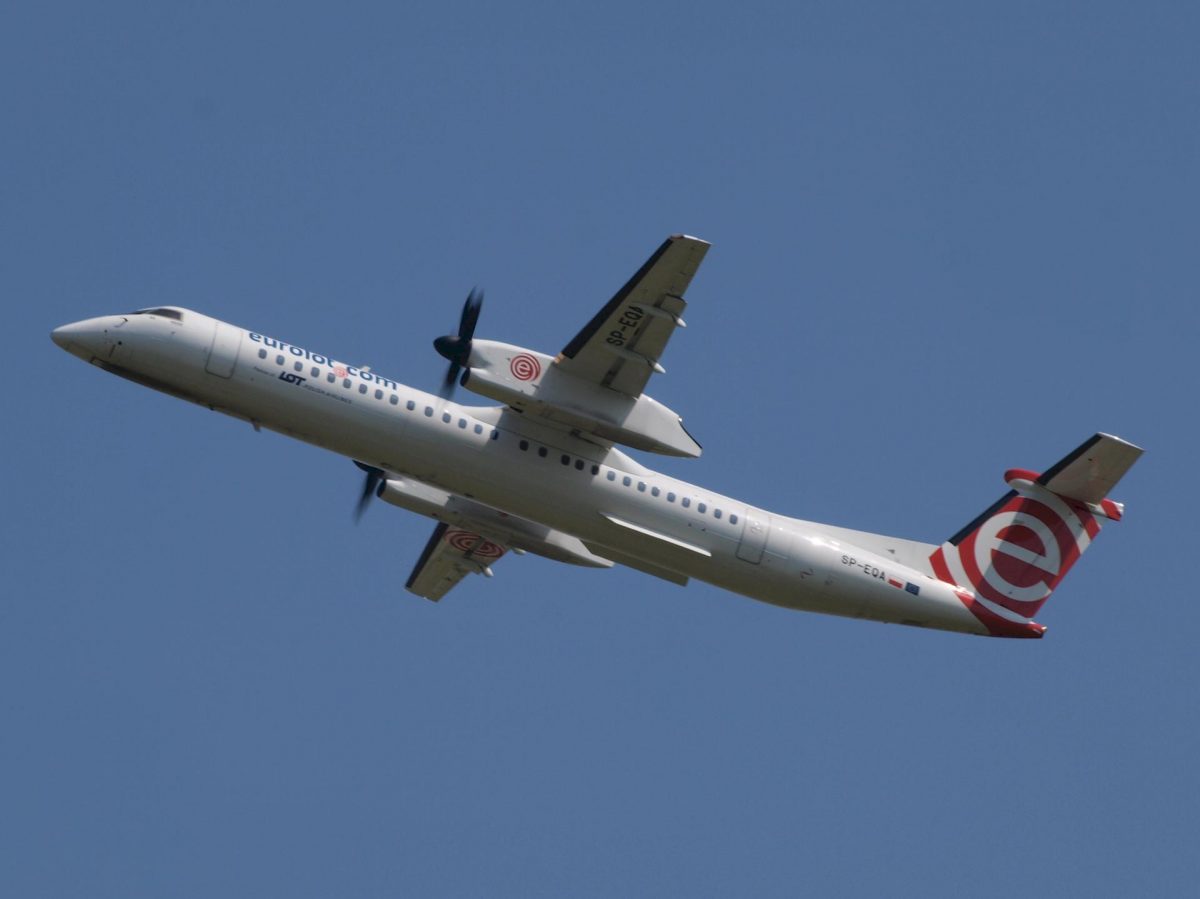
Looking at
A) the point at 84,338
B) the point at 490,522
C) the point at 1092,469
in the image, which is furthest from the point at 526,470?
the point at 1092,469

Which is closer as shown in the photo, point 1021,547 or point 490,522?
point 1021,547

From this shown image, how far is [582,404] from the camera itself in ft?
91.6

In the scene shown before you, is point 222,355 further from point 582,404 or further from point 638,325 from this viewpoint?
point 638,325

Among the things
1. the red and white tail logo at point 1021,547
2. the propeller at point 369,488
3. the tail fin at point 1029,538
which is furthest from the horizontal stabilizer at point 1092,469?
the propeller at point 369,488

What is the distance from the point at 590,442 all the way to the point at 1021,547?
28.8ft

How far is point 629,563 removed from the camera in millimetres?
29391

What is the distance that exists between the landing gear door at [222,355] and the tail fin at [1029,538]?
43.2 feet

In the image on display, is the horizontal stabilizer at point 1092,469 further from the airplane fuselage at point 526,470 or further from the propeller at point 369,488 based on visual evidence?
the propeller at point 369,488

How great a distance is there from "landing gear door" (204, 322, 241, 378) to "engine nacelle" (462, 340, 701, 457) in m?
4.20

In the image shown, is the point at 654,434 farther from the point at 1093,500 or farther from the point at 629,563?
the point at 1093,500

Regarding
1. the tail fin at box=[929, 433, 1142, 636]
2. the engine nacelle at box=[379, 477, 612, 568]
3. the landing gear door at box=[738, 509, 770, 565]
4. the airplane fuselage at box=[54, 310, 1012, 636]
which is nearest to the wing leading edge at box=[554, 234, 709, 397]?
the airplane fuselage at box=[54, 310, 1012, 636]

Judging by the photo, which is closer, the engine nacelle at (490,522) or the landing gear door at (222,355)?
the landing gear door at (222,355)

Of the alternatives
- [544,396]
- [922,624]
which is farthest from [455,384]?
[922,624]

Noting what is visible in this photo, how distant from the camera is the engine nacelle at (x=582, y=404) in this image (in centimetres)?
2761
